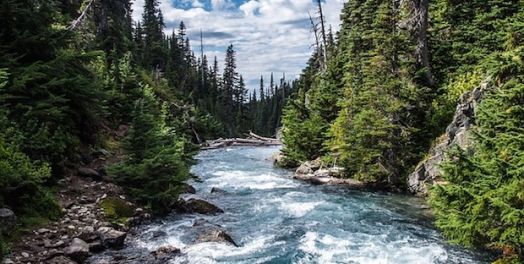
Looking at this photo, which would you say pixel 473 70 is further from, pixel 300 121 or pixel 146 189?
pixel 146 189

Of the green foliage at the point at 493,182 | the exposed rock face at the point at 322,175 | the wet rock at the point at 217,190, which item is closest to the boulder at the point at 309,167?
the exposed rock face at the point at 322,175

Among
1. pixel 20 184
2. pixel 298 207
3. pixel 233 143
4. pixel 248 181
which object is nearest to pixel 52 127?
pixel 20 184

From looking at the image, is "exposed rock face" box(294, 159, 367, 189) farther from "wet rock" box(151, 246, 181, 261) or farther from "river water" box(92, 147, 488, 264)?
"wet rock" box(151, 246, 181, 261)

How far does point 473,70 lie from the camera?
23141mm

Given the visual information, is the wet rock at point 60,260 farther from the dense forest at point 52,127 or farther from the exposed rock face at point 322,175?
the exposed rock face at point 322,175

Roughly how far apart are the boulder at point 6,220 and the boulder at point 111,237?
7.60 ft

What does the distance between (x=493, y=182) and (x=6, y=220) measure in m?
11.4

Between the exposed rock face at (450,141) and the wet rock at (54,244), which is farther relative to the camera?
the exposed rock face at (450,141)

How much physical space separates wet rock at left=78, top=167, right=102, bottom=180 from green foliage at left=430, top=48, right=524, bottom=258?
37.4 ft

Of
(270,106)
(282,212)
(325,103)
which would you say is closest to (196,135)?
(325,103)

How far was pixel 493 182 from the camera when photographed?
423 inches

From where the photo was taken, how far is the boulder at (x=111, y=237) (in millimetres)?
11992

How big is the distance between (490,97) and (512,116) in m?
1.84

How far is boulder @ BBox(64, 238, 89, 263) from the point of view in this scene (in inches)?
420
